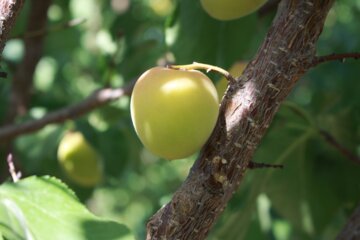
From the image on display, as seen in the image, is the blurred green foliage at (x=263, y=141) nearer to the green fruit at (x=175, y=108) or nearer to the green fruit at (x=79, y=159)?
the green fruit at (x=79, y=159)

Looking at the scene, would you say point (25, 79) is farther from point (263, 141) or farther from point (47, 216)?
point (47, 216)

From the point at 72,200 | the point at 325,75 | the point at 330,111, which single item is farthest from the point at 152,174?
the point at 72,200

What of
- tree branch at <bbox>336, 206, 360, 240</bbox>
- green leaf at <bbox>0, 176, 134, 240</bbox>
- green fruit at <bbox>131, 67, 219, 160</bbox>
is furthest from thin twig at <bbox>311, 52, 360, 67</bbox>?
tree branch at <bbox>336, 206, 360, 240</bbox>

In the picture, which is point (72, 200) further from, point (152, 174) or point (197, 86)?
point (152, 174)

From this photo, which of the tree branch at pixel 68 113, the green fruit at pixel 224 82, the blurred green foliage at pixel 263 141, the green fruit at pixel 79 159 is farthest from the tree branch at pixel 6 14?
the green fruit at pixel 79 159

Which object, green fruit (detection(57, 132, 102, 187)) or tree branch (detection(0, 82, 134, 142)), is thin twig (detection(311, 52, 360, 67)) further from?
green fruit (detection(57, 132, 102, 187))

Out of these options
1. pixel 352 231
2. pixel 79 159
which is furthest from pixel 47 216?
pixel 79 159
